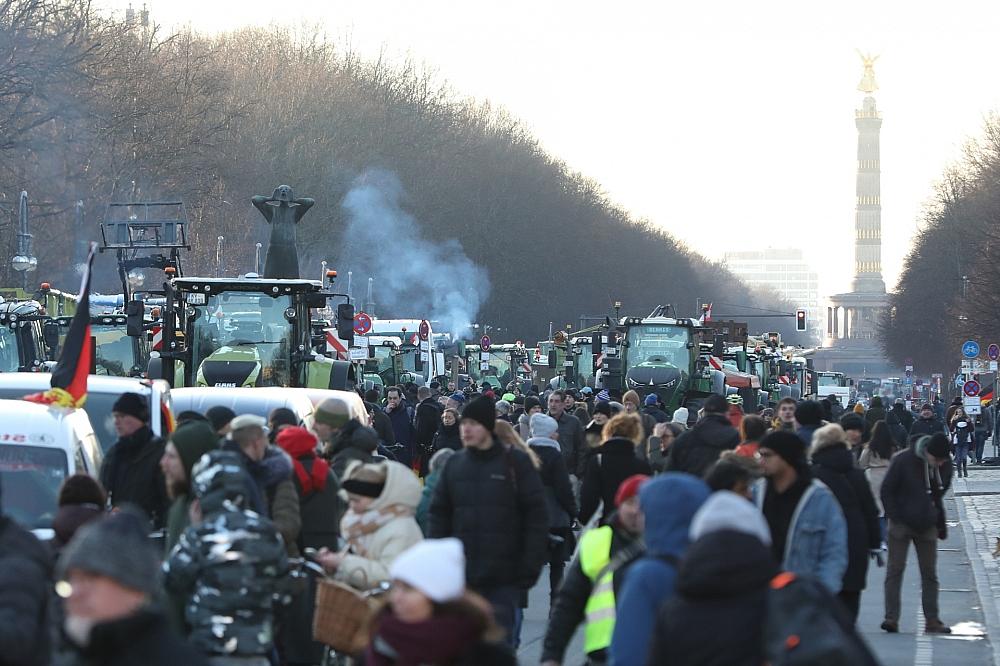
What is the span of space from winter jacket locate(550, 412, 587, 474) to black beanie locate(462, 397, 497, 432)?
8.75 m

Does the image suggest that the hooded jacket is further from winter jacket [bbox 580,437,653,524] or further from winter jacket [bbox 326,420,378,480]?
winter jacket [bbox 326,420,378,480]

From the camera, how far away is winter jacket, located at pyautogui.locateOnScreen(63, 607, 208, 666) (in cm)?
510

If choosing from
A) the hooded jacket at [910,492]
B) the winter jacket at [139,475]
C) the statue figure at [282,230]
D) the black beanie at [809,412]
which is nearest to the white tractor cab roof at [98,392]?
the winter jacket at [139,475]

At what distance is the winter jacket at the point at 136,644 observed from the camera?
5.10 meters

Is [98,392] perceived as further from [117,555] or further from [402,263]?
[402,263]

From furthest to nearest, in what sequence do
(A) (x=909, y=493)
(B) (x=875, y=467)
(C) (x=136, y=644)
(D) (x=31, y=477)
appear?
(B) (x=875, y=467), (A) (x=909, y=493), (D) (x=31, y=477), (C) (x=136, y=644)

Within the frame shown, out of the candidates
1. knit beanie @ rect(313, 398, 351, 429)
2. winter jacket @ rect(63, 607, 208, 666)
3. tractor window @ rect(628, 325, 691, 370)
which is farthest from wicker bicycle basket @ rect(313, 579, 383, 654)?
tractor window @ rect(628, 325, 691, 370)

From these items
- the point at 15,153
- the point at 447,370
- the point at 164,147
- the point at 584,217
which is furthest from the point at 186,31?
the point at 584,217

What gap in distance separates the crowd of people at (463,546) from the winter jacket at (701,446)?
2 cm

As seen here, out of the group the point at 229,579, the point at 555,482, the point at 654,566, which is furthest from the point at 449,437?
the point at 654,566

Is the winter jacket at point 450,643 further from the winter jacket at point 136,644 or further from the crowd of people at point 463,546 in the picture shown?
the winter jacket at point 136,644

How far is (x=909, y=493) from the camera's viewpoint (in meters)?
14.8

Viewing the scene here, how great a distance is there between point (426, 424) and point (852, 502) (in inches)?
511

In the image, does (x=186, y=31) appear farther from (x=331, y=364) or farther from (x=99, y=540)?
(x=99, y=540)
